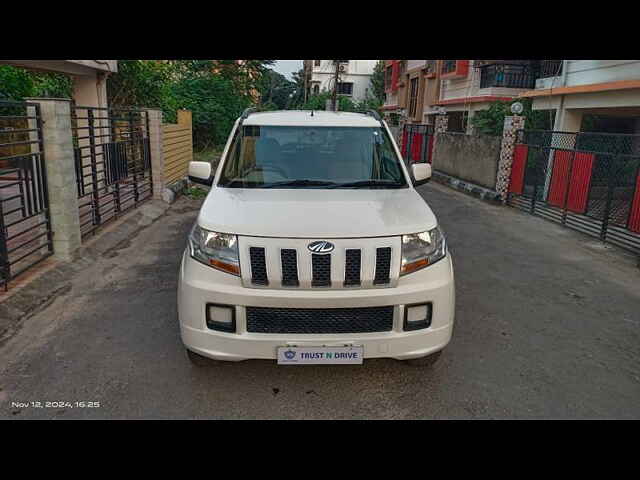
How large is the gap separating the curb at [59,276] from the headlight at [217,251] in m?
2.20

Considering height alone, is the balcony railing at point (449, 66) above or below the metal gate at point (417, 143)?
above

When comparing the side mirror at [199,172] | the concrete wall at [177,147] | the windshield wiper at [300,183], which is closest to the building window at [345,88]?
the concrete wall at [177,147]

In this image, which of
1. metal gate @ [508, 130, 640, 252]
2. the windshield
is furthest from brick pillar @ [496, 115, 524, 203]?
the windshield

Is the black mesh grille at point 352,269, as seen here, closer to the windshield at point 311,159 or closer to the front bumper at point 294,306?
the front bumper at point 294,306

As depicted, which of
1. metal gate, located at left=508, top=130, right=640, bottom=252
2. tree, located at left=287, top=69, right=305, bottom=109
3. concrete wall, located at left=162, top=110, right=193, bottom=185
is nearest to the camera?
metal gate, located at left=508, top=130, right=640, bottom=252

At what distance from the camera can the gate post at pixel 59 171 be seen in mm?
5848

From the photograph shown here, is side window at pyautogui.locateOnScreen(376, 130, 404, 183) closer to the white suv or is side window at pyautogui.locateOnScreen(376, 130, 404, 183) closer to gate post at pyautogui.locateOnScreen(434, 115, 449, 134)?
the white suv

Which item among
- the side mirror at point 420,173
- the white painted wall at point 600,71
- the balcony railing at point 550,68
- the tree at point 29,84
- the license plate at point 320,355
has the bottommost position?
the license plate at point 320,355

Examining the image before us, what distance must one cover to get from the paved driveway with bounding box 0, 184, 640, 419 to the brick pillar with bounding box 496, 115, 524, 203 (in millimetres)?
6140

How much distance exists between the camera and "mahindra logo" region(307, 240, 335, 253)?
318cm

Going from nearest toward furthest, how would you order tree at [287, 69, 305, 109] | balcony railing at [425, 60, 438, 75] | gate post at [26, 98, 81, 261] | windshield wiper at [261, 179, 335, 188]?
windshield wiper at [261, 179, 335, 188], gate post at [26, 98, 81, 261], balcony railing at [425, 60, 438, 75], tree at [287, 69, 305, 109]

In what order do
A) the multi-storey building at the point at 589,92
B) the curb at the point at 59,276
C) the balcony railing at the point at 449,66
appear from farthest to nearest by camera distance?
the balcony railing at the point at 449,66 < the multi-storey building at the point at 589,92 < the curb at the point at 59,276

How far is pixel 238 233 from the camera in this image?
325cm
